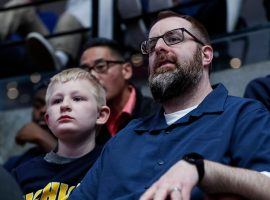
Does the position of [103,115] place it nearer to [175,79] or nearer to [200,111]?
[175,79]

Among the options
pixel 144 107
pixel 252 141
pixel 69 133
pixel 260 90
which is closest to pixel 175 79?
pixel 252 141

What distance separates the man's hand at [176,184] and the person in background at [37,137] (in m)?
2.48

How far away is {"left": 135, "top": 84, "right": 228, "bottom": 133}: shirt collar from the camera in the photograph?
11.2ft

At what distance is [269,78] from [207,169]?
1.99 m

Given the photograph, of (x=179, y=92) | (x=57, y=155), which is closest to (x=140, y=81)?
(x=57, y=155)

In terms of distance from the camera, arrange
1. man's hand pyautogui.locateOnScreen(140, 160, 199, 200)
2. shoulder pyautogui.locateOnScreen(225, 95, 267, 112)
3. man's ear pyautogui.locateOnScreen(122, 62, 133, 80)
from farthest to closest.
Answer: man's ear pyautogui.locateOnScreen(122, 62, 133, 80), shoulder pyautogui.locateOnScreen(225, 95, 267, 112), man's hand pyautogui.locateOnScreen(140, 160, 199, 200)

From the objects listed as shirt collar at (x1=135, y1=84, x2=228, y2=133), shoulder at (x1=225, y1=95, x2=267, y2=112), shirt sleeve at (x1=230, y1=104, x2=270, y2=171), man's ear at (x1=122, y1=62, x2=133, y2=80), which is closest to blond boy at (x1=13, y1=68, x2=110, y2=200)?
shirt collar at (x1=135, y1=84, x2=228, y2=133)

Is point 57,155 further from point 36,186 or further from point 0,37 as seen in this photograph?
point 0,37

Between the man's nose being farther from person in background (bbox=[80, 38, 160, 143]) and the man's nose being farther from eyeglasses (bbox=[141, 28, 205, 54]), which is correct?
person in background (bbox=[80, 38, 160, 143])

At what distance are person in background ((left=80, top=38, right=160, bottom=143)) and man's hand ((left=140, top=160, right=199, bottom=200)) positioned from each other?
2184 mm

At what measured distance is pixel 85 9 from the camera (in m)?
6.84

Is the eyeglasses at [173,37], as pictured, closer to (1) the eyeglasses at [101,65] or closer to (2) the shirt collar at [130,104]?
(2) the shirt collar at [130,104]

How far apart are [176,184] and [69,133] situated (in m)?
1.33

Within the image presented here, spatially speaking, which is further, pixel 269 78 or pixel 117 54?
pixel 117 54
